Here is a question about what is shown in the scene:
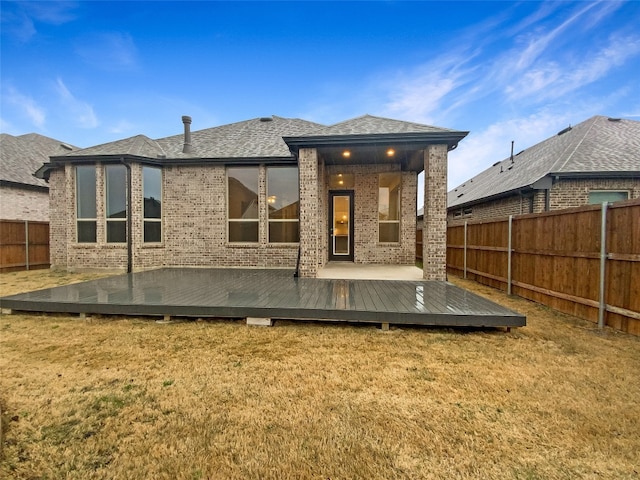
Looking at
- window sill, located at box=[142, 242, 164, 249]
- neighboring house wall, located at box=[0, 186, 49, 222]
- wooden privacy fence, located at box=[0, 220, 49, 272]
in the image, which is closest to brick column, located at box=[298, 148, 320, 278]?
window sill, located at box=[142, 242, 164, 249]

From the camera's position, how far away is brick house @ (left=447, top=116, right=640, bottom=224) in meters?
8.88

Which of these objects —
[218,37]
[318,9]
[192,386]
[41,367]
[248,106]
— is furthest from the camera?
[248,106]

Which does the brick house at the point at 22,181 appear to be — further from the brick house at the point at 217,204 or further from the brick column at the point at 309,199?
the brick column at the point at 309,199

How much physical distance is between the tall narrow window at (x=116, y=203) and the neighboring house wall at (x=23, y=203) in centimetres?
692

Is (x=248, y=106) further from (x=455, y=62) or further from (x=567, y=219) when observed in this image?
(x=567, y=219)

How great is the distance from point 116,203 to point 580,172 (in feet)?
48.7

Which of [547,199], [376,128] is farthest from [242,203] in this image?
[547,199]

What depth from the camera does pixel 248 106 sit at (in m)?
21.4

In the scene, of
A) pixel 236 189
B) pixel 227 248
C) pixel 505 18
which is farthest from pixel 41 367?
pixel 505 18

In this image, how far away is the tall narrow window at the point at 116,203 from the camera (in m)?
8.77

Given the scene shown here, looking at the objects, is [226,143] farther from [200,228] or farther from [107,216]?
[107,216]

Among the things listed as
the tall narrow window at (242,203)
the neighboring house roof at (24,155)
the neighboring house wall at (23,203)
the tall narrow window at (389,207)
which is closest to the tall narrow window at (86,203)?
the neighboring house roof at (24,155)

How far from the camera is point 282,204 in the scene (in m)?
8.86

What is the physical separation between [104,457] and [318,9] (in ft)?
46.9
